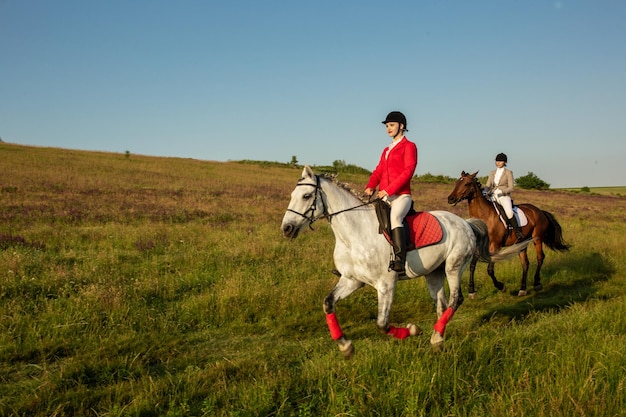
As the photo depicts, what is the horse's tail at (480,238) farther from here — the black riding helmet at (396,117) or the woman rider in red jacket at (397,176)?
the black riding helmet at (396,117)

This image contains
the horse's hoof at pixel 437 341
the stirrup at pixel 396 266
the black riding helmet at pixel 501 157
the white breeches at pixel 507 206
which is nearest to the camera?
the horse's hoof at pixel 437 341

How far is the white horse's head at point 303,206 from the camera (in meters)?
5.24

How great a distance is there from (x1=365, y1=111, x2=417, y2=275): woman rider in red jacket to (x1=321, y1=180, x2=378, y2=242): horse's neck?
34 cm

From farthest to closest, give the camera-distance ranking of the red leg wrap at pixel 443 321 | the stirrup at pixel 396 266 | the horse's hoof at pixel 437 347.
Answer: the red leg wrap at pixel 443 321 → the stirrup at pixel 396 266 → the horse's hoof at pixel 437 347

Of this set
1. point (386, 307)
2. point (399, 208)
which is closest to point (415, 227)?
point (399, 208)

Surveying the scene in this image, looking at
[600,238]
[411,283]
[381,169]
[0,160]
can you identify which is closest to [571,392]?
[381,169]

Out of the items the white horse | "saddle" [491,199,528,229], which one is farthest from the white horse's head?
"saddle" [491,199,528,229]

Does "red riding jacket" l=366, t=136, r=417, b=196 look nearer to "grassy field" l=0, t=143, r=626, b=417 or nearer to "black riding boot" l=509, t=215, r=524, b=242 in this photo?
"grassy field" l=0, t=143, r=626, b=417

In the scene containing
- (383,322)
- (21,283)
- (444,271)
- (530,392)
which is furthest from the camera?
(21,283)

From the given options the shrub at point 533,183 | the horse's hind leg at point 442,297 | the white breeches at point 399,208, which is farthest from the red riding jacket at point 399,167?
the shrub at point 533,183

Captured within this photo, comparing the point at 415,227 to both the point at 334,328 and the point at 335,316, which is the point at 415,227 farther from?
the point at 334,328

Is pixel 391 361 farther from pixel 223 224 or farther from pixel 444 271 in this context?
pixel 223 224

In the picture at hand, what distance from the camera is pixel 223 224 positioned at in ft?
52.4

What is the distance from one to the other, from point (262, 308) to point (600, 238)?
1497 centimetres
